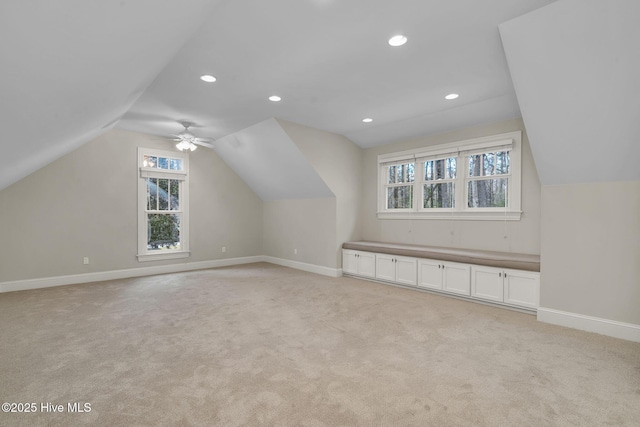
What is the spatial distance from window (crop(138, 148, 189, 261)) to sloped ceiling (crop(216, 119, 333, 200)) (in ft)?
3.45

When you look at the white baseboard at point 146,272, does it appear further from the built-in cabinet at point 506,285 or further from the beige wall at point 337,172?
the built-in cabinet at point 506,285

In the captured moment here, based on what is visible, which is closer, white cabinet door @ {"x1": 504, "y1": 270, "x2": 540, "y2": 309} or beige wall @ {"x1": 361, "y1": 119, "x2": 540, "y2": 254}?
white cabinet door @ {"x1": 504, "y1": 270, "x2": 540, "y2": 309}

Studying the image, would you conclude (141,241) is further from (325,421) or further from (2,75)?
(325,421)

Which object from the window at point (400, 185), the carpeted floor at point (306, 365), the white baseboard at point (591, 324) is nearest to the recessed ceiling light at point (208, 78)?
the carpeted floor at point (306, 365)

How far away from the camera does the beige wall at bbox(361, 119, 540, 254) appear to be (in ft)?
13.8

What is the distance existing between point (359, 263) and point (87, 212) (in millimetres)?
4782

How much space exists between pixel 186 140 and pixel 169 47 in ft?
9.05

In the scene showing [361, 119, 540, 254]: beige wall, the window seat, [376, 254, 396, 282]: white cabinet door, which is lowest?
[376, 254, 396, 282]: white cabinet door

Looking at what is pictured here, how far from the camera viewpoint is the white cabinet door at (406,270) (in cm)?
480

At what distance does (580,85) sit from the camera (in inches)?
102

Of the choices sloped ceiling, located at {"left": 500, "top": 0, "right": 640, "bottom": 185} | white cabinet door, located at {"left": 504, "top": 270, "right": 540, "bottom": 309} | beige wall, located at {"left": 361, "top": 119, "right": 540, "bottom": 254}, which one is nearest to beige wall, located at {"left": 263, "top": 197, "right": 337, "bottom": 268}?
beige wall, located at {"left": 361, "top": 119, "right": 540, "bottom": 254}

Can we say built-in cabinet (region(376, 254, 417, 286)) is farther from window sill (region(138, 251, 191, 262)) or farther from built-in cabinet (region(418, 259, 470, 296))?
window sill (region(138, 251, 191, 262))

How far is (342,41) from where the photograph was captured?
105 inches

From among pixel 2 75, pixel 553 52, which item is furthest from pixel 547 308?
pixel 2 75
